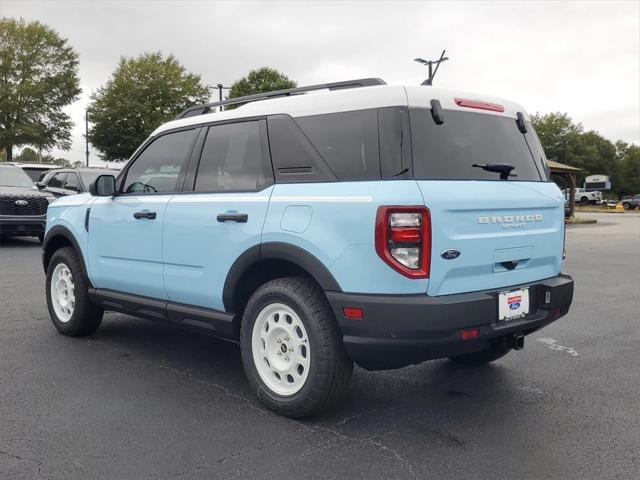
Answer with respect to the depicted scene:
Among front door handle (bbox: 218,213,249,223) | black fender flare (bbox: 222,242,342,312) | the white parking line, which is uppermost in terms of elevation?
front door handle (bbox: 218,213,249,223)

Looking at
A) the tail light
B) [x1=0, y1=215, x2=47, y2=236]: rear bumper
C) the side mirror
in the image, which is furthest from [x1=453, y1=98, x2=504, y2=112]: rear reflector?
[x1=0, y1=215, x2=47, y2=236]: rear bumper

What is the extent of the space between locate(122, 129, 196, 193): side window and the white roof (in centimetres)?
50

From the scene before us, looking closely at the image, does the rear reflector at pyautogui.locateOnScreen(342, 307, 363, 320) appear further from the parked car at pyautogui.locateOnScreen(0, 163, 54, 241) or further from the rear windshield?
the parked car at pyautogui.locateOnScreen(0, 163, 54, 241)

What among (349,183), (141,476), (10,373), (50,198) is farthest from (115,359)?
(50,198)

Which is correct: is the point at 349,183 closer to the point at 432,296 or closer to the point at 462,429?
the point at 432,296

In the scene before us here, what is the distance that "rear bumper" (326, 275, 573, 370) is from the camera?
305cm

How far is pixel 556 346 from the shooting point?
17.5 ft

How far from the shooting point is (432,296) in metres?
3.10

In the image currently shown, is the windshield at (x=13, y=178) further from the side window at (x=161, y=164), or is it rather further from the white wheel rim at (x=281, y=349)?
the white wheel rim at (x=281, y=349)

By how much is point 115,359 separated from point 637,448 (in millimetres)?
3668

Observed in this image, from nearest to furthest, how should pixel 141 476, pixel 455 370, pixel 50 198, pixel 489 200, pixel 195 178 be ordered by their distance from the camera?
1. pixel 141 476
2. pixel 489 200
3. pixel 195 178
4. pixel 455 370
5. pixel 50 198

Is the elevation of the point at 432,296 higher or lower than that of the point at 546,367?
higher

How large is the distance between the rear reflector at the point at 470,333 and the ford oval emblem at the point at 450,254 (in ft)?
1.30

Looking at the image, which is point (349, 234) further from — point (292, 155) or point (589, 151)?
point (589, 151)
